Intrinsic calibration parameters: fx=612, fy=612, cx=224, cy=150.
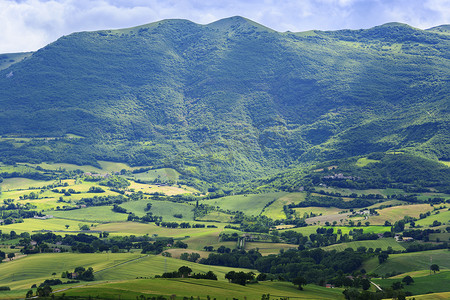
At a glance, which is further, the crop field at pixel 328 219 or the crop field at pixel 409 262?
the crop field at pixel 328 219

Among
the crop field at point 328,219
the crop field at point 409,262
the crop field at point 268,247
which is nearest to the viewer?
the crop field at point 409,262

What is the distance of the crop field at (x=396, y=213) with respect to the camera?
187m

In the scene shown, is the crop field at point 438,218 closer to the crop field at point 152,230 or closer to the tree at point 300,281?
the crop field at point 152,230

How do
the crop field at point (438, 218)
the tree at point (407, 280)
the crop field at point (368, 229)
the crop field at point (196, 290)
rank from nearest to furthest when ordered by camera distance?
the crop field at point (196, 290), the tree at point (407, 280), the crop field at point (368, 229), the crop field at point (438, 218)

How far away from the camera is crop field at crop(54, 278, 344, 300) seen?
90312mm

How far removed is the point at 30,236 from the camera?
169 meters

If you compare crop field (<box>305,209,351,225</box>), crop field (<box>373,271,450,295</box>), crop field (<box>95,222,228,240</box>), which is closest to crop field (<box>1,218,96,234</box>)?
crop field (<box>95,222,228,240</box>)

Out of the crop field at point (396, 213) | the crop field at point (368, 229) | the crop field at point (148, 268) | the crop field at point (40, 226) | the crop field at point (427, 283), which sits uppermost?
the crop field at point (396, 213)

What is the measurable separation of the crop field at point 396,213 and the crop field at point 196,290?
255 feet

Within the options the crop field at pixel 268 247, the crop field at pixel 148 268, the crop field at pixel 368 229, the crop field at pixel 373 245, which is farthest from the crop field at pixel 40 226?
the crop field at pixel 373 245

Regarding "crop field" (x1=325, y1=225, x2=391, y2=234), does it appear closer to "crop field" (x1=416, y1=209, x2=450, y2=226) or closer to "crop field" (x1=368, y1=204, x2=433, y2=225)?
"crop field" (x1=368, y1=204, x2=433, y2=225)

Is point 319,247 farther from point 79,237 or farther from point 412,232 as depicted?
point 79,237

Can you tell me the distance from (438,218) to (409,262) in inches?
2138

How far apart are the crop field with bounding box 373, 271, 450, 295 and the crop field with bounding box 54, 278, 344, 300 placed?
10.9 metres
